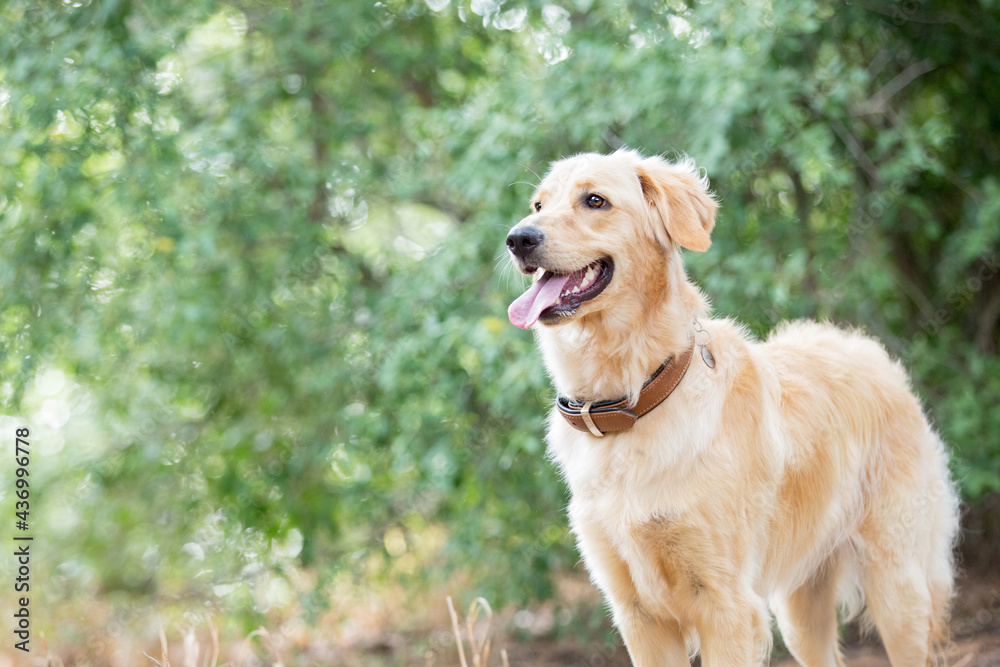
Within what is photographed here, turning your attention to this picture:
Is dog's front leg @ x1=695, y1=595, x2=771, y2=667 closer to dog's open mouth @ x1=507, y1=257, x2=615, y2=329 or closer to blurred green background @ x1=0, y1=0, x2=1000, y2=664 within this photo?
dog's open mouth @ x1=507, y1=257, x2=615, y2=329

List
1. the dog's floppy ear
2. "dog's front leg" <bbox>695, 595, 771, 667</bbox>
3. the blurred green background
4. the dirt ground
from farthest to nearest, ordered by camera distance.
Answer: the dirt ground, the blurred green background, the dog's floppy ear, "dog's front leg" <bbox>695, 595, 771, 667</bbox>

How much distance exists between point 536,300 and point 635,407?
0.43 metres

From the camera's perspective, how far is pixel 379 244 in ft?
19.3

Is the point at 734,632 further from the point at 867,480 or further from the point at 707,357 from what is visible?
the point at 867,480

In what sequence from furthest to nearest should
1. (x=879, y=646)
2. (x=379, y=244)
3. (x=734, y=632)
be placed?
1. (x=379, y=244)
2. (x=879, y=646)
3. (x=734, y=632)

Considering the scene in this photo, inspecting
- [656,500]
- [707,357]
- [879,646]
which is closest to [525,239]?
[707,357]

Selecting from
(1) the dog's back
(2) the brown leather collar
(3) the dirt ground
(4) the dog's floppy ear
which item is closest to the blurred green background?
(3) the dirt ground

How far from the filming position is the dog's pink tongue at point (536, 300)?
7.68ft

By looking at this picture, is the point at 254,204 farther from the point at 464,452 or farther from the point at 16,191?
the point at 464,452

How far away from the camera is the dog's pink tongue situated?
234 centimetres

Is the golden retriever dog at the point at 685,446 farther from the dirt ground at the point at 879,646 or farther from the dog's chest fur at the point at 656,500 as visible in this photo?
the dirt ground at the point at 879,646

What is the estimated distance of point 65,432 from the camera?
543 centimetres

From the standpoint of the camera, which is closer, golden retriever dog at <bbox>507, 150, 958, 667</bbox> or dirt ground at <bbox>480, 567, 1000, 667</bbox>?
golden retriever dog at <bbox>507, 150, 958, 667</bbox>

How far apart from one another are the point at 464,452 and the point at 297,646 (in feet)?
5.70
